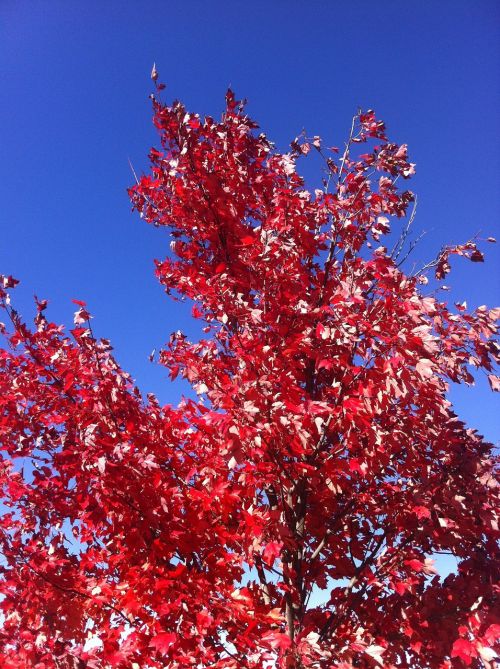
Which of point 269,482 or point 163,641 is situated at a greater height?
point 269,482

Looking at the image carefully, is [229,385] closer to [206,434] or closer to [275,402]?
[275,402]

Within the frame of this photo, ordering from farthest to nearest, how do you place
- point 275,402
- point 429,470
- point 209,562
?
point 429,470 < point 209,562 < point 275,402

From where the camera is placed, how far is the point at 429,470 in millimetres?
4180

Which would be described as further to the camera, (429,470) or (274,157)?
(274,157)

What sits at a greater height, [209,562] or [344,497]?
[344,497]

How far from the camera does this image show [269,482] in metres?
3.87

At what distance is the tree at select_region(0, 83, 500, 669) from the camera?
11.2 feet

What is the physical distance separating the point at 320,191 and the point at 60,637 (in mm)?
5296

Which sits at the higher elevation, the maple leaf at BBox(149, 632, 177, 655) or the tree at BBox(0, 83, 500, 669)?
the tree at BBox(0, 83, 500, 669)

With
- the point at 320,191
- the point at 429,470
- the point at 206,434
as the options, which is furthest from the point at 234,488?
the point at 320,191

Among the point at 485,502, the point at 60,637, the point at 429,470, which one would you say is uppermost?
the point at 429,470

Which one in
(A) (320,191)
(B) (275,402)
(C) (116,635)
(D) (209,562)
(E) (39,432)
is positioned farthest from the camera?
(A) (320,191)

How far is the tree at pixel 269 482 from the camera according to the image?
342 cm

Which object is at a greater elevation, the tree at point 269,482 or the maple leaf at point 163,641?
the tree at point 269,482
